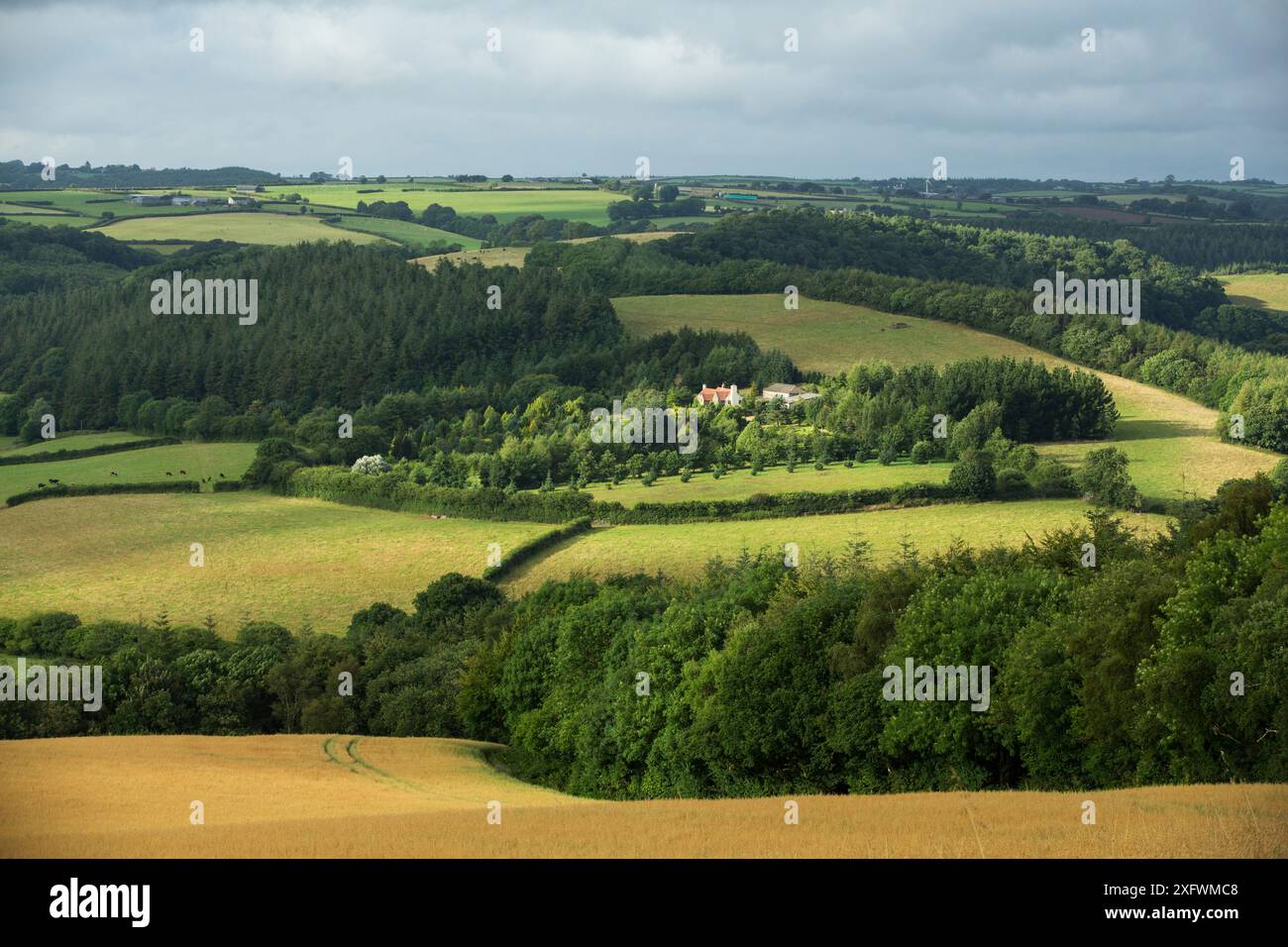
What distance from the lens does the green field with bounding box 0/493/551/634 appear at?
2391 inches

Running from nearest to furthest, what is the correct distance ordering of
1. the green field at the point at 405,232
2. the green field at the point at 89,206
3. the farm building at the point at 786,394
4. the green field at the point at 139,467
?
the green field at the point at 139,467
the farm building at the point at 786,394
the green field at the point at 89,206
the green field at the point at 405,232

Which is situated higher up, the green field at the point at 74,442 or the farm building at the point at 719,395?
the farm building at the point at 719,395

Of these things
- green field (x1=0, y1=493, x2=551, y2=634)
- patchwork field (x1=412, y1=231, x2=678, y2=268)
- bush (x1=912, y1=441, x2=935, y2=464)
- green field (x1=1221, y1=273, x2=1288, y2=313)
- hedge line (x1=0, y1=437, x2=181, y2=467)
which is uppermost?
patchwork field (x1=412, y1=231, x2=678, y2=268)

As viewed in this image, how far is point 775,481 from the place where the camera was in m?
73.6

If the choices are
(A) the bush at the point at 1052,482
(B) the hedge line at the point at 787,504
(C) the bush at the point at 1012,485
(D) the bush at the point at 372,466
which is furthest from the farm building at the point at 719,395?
(A) the bush at the point at 1052,482

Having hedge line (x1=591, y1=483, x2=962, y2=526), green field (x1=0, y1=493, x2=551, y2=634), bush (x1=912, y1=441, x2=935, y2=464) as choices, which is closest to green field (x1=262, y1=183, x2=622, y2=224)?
bush (x1=912, y1=441, x2=935, y2=464)

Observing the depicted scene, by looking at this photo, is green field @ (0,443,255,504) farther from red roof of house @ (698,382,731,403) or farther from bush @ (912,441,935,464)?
bush @ (912,441,935,464)

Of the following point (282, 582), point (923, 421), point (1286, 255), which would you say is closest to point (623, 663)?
point (282, 582)

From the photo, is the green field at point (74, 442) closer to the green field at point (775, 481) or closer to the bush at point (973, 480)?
the green field at point (775, 481)

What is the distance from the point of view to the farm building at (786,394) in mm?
92944

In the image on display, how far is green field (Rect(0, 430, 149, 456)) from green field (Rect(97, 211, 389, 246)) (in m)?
53.8

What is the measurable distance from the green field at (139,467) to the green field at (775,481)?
27.2m

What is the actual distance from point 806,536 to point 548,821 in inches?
1753
